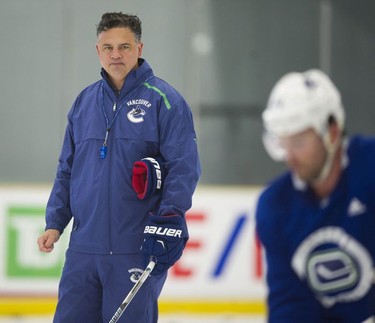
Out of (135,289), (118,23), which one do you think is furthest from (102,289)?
(118,23)

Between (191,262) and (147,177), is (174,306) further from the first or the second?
(147,177)

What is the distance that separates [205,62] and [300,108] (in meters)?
3.37

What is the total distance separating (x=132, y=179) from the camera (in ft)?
10.5

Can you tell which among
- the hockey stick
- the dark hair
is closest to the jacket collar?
the dark hair

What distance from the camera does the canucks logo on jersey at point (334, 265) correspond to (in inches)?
88.4

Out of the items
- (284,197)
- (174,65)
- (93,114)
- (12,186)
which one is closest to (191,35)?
(174,65)

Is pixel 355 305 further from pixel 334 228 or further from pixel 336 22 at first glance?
pixel 336 22

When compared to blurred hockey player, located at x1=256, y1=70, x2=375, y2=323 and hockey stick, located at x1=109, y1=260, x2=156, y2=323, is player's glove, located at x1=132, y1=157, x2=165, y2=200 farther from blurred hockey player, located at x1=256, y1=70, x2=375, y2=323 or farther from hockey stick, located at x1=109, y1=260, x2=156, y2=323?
blurred hockey player, located at x1=256, y1=70, x2=375, y2=323

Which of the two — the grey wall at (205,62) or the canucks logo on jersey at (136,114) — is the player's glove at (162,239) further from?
the grey wall at (205,62)

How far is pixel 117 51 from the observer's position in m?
3.29

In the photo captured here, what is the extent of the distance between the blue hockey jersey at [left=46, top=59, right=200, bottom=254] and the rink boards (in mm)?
1883

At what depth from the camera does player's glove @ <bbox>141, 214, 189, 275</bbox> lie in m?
3.12

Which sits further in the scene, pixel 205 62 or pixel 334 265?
pixel 205 62

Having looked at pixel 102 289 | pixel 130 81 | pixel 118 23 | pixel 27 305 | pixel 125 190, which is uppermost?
pixel 118 23
